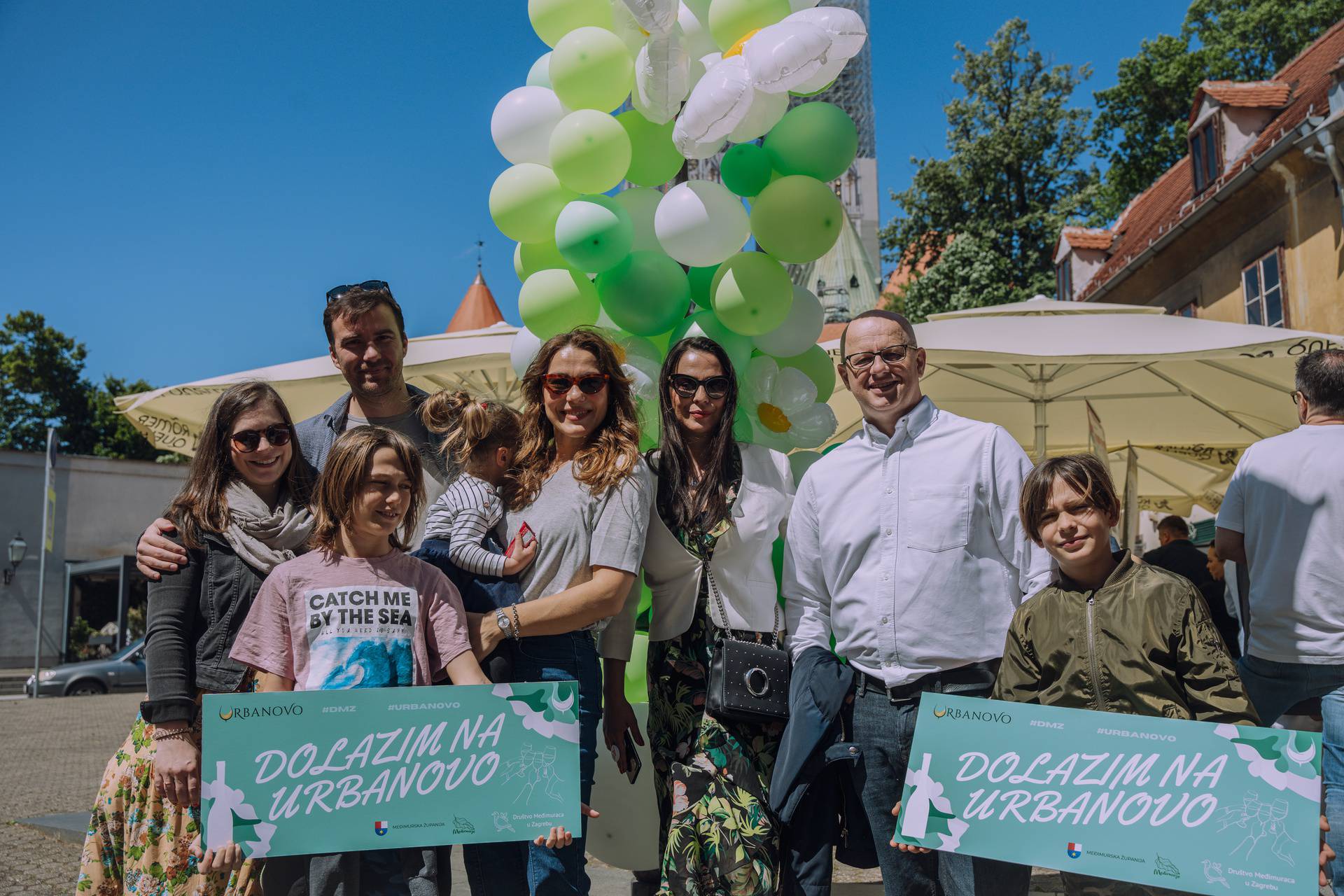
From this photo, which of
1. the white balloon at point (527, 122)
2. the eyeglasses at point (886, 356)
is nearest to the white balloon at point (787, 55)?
the white balloon at point (527, 122)

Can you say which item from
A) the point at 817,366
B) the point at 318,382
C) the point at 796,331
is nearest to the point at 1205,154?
the point at 318,382

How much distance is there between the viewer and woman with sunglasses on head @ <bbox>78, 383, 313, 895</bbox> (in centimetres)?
264

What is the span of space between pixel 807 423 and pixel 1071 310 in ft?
13.4

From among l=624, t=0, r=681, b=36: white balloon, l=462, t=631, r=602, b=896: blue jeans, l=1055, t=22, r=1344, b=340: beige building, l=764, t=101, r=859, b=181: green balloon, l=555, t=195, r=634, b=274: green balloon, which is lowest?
l=462, t=631, r=602, b=896: blue jeans

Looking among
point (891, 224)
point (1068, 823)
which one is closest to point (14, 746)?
point (1068, 823)

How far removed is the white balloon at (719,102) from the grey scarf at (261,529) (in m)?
1.88

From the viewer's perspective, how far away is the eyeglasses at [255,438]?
9.20 ft

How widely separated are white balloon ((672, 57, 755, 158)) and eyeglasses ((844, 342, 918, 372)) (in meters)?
1.21

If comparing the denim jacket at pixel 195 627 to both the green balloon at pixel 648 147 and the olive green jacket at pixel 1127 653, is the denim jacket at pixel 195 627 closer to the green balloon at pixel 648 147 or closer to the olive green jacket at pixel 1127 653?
the olive green jacket at pixel 1127 653

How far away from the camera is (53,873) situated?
5340mm

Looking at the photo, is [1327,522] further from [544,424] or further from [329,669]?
[329,669]

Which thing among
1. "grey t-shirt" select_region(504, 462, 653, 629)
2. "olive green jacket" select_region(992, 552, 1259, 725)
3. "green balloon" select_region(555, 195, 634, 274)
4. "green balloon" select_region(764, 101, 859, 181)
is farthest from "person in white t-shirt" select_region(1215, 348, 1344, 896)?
"green balloon" select_region(555, 195, 634, 274)

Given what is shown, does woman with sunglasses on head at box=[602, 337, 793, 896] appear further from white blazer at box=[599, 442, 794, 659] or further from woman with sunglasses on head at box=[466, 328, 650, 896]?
woman with sunglasses on head at box=[466, 328, 650, 896]

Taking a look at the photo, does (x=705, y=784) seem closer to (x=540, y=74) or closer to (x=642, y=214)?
(x=642, y=214)
